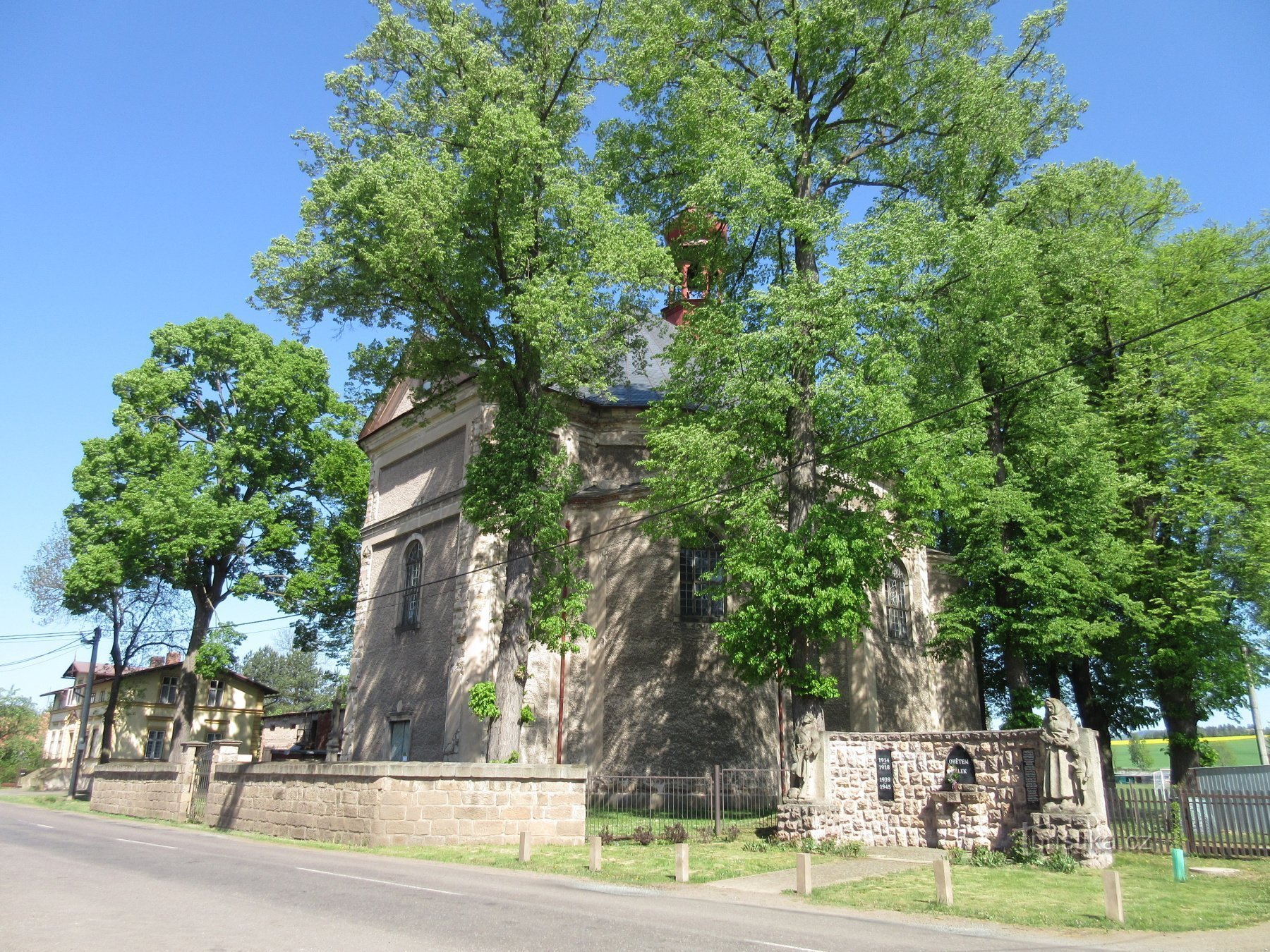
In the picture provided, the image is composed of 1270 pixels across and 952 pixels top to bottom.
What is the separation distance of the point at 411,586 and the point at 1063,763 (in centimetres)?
1862

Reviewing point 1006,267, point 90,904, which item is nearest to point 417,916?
point 90,904

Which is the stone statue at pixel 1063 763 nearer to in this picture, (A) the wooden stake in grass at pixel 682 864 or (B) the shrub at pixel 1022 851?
(B) the shrub at pixel 1022 851

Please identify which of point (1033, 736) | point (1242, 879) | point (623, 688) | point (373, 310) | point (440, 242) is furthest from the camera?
point (623, 688)

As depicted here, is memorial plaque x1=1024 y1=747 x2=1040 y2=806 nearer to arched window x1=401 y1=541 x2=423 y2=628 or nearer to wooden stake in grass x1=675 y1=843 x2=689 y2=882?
wooden stake in grass x1=675 y1=843 x2=689 y2=882

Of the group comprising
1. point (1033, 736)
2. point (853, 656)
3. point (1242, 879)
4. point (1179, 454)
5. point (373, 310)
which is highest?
point (373, 310)

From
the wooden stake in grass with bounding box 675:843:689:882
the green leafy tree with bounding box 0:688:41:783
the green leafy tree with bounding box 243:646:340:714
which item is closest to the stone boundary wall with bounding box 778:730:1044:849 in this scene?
the wooden stake in grass with bounding box 675:843:689:882

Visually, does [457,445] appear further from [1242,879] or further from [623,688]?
[1242,879]

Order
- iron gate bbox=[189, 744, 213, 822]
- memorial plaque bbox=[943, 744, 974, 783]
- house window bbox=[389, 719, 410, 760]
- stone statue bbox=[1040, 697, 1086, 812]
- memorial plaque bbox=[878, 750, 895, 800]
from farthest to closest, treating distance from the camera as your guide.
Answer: house window bbox=[389, 719, 410, 760] < iron gate bbox=[189, 744, 213, 822] < memorial plaque bbox=[878, 750, 895, 800] < memorial plaque bbox=[943, 744, 974, 783] < stone statue bbox=[1040, 697, 1086, 812]

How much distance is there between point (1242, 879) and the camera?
39.8 feet

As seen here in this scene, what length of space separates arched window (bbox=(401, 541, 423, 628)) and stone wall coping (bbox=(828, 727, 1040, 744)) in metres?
13.9

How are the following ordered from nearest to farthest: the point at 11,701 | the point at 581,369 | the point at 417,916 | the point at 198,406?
the point at 417,916 < the point at 581,369 < the point at 198,406 < the point at 11,701

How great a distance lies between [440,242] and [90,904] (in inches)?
490

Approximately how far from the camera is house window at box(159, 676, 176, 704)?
47750mm

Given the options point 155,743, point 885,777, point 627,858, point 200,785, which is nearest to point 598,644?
point 627,858
